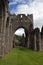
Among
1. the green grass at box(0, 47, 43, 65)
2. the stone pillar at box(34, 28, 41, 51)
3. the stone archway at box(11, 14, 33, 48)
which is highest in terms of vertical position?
the stone archway at box(11, 14, 33, 48)

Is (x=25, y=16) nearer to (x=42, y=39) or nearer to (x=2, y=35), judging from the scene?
(x=42, y=39)

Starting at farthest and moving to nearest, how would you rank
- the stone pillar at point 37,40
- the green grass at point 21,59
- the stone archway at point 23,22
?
the stone archway at point 23,22
the stone pillar at point 37,40
the green grass at point 21,59

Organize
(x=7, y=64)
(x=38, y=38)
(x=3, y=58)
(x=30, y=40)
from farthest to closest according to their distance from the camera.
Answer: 1. (x=30, y=40)
2. (x=38, y=38)
3. (x=3, y=58)
4. (x=7, y=64)

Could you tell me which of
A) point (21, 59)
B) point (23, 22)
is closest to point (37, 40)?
point (23, 22)

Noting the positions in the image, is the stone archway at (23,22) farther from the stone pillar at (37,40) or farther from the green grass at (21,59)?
the green grass at (21,59)

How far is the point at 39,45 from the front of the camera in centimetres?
3794

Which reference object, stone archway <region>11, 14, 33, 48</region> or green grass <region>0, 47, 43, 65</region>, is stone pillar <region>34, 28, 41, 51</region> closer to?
stone archway <region>11, 14, 33, 48</region>

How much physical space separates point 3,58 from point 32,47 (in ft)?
47.6

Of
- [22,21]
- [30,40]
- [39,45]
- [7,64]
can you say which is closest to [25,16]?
[22,21]

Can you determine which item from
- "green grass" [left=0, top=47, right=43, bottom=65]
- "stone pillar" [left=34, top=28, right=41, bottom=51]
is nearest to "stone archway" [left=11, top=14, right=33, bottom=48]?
"stone pillar" [left=34, top=28, right=41, bottom=51]

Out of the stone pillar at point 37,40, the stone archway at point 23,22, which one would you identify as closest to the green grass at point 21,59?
the stone pillar at point 37,40

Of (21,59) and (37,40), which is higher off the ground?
(37,40)

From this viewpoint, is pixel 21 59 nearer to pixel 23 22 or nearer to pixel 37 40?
pixel 37 40

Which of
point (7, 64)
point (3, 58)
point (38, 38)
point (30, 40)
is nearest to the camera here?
point (7, 64)
